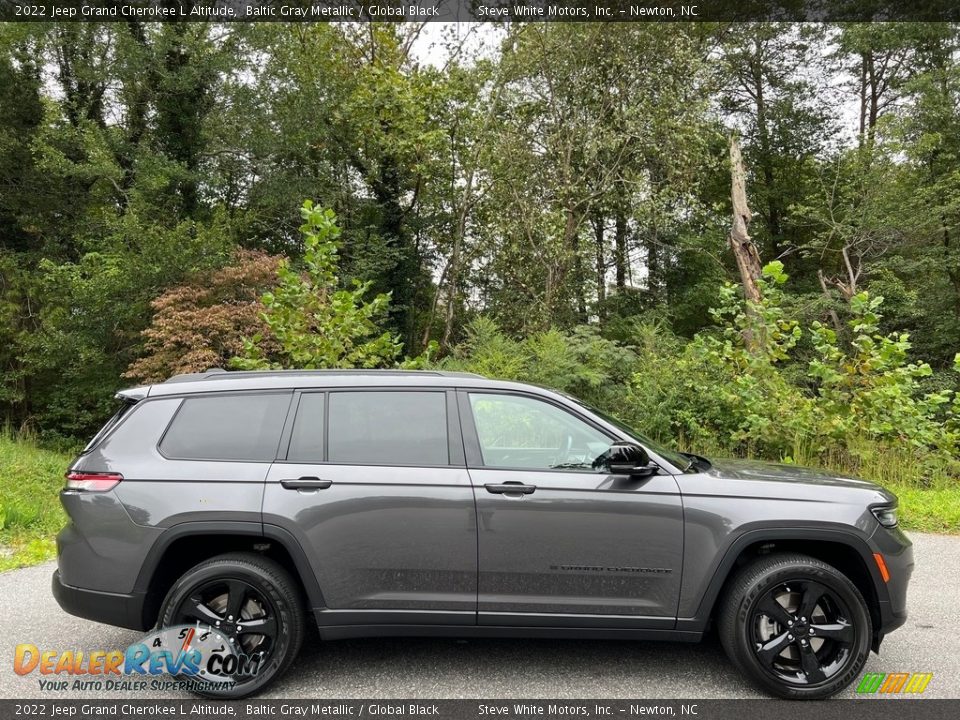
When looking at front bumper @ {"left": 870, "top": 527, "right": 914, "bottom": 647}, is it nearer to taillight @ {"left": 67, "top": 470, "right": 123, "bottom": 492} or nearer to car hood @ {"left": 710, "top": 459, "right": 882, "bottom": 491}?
car hood @ {"left": 710, "top": 459, "right": 882, "bottom": 491}

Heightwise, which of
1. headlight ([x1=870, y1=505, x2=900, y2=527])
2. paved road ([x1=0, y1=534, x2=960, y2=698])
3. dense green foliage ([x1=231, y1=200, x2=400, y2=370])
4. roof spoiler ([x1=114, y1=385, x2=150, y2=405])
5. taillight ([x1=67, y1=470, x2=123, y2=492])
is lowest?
paved road ([x1=0, y1=534, x2=960, y2=698])

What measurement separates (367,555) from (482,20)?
17.3m

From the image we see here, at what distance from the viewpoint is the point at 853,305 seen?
8500 mm

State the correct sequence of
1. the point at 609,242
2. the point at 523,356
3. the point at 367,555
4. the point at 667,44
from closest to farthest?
the point at 367,555 < the point at 523,356 < the point at 667,44 < the point at 609,242

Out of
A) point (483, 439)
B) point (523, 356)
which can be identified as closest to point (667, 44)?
point (523, 356)

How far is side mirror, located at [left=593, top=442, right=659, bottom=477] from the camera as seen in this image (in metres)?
3.60

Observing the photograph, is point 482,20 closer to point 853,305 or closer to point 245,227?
point 245,227

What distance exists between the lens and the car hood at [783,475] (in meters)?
3.80

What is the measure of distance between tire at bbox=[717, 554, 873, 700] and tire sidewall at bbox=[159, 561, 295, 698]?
7.77 feet

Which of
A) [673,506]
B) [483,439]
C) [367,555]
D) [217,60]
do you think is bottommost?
[367,555]

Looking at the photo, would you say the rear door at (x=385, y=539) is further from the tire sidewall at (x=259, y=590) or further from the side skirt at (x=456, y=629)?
the tire sidewall at (x=259, y=590)

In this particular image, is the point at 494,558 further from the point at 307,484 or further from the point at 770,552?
the point at 770,552

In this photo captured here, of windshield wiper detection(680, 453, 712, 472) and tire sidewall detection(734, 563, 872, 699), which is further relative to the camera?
A: windshield wiper detection(680, 453, 712, 472)

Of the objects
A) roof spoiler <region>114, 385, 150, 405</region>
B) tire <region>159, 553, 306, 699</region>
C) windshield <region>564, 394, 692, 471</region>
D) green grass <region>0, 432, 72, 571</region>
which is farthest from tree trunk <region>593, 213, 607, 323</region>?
tire <region>159, 553, 306, 699</region>
